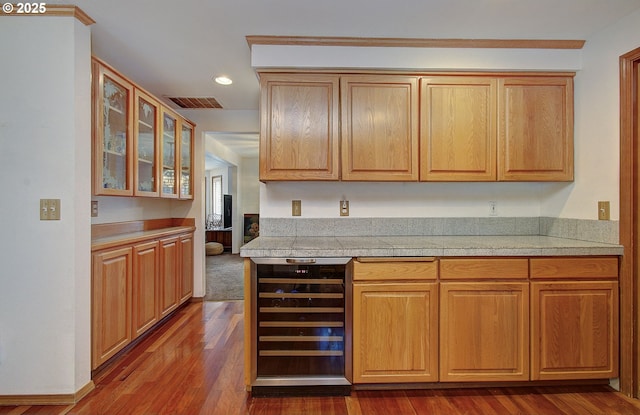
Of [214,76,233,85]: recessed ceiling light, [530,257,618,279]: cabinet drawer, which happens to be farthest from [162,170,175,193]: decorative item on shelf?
[530,257,618,279]: cabinet drawer

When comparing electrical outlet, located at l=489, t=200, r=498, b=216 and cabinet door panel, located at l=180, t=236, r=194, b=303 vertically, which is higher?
electrical outlet, located at l=489, t=200, r=498, b=216

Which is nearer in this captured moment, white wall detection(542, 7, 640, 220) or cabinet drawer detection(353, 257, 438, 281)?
cabinet drawer detection(353, 257, 438, 281)

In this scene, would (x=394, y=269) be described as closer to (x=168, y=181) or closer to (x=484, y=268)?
(x=484, y=268)

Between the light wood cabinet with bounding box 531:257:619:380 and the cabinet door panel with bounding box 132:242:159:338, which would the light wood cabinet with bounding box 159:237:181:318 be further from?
the light wood cabinet with bounding box 531:257:619:380

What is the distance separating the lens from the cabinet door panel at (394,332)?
1854mm

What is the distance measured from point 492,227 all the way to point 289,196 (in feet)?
5.62

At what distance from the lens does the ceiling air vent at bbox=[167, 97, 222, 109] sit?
3.34 metres

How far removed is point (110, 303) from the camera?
2172 mm

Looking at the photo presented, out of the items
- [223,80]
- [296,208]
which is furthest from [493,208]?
[223,80]

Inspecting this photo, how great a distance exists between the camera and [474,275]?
73.9 inches

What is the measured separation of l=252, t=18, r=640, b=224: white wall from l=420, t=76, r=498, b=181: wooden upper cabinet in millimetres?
139

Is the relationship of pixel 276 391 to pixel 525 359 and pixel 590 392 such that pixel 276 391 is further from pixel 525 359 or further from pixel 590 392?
pixel 590 392

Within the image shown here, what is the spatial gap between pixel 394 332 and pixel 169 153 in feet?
9.16

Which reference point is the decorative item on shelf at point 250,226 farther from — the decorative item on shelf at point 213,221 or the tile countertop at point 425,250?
the tile countertop at point 425,250
